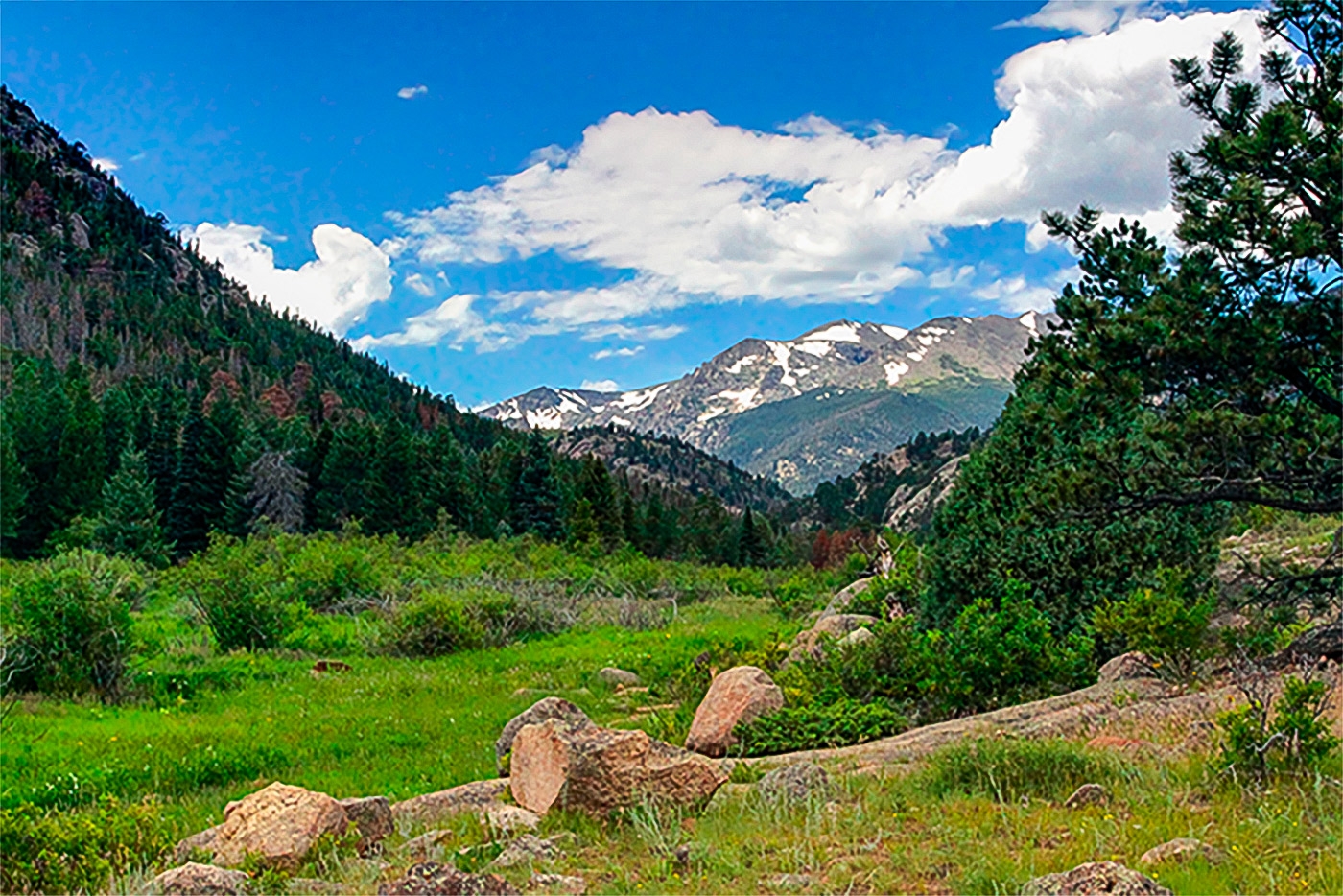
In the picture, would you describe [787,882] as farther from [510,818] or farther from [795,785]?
[510,818]

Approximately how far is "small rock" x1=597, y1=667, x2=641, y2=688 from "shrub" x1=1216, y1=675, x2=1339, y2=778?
1055cm

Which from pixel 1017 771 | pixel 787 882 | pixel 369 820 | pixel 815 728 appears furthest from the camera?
pixel 815 728

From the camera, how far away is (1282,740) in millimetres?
6133

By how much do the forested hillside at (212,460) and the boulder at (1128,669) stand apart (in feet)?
89.7

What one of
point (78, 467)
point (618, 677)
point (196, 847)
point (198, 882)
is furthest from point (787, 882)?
point (78, 467)

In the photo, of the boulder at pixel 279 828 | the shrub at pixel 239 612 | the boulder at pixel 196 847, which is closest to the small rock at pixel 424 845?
the boulder at pixel 279 828

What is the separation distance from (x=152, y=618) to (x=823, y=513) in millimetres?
115811

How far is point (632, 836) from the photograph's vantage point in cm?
632

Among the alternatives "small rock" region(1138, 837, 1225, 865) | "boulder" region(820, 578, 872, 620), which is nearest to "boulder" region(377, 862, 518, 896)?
"small rock" region(1138, 837, 1225, 865)

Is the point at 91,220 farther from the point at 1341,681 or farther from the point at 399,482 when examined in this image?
the point at 1341,681

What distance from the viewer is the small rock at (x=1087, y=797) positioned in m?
6.05

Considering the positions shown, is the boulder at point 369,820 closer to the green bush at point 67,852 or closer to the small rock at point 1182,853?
the green bush at point 67,852

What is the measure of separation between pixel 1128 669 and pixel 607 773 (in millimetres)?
6205

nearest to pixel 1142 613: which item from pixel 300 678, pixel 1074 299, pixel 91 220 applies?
pixel 1074 299
